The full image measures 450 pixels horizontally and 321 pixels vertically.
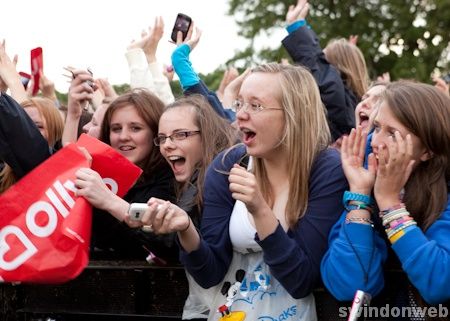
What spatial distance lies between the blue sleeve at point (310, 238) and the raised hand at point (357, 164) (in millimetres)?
125

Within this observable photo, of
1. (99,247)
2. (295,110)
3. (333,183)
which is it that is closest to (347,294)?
(333,183)

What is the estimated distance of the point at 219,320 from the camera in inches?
140

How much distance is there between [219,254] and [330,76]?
245cm

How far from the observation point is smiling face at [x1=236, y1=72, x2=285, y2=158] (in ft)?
11.8

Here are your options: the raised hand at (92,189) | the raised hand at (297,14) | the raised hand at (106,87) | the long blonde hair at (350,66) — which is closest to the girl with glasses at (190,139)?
the raised hand at (92,189)

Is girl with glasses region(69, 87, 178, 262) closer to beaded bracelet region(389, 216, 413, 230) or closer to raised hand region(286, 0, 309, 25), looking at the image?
beaded bracelet region(389, 216, 413, 230)

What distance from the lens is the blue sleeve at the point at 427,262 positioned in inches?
119

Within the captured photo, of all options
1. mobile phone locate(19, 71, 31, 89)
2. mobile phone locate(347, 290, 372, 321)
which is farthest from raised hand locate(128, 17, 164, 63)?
mobile phone locate(347, 290, 372, 321)

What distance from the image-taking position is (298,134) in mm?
3629

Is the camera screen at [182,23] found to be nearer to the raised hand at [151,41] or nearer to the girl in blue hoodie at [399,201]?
the raised hand at [151,41]

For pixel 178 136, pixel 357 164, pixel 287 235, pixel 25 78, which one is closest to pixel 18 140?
pixel 178 136

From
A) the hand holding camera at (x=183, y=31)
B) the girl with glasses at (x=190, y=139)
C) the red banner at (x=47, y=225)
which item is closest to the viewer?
the red banner at (x=47, y=225)

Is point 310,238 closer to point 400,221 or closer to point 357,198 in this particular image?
point 357,198

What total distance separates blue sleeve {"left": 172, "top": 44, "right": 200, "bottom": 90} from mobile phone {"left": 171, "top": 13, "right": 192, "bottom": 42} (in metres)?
0.31
